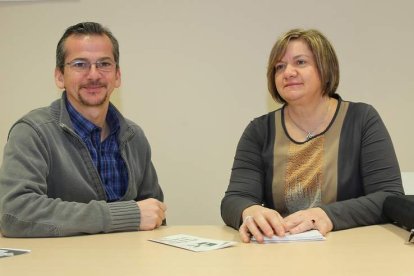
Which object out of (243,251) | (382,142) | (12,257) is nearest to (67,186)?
(12,257)

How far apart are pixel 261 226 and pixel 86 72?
944mm

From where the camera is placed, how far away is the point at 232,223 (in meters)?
1.65

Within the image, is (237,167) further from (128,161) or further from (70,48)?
(70,48)

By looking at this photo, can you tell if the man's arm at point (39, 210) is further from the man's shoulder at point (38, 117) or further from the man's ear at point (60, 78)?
the man's ear at point (60, 78)

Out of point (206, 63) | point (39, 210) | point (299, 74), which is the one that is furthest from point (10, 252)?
point (206, 63)

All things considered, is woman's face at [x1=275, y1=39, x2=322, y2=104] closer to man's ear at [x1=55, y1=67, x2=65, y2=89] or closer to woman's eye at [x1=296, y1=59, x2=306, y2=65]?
woman's eye at [x1=296, y1=59, x2=306, y2=65]

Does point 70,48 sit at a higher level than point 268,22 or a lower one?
lower

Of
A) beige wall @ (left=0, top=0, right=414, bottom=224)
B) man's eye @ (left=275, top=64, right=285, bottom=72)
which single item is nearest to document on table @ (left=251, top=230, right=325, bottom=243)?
man's eye @ (left=275, top=64, right=285, bottom=72)

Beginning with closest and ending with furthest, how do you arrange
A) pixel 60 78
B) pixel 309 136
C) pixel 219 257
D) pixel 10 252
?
1. pixel 219 257
2. pixel 10 252
3. pixel 309 136
4. pixel 60 78

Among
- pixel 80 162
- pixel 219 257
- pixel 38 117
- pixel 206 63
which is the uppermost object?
pixel 206 63

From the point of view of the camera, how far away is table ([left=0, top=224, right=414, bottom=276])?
1071 millimetres

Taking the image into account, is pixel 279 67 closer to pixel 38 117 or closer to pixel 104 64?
pixel 104 64

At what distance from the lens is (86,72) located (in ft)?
6.25

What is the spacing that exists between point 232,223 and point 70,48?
0.92 metres
